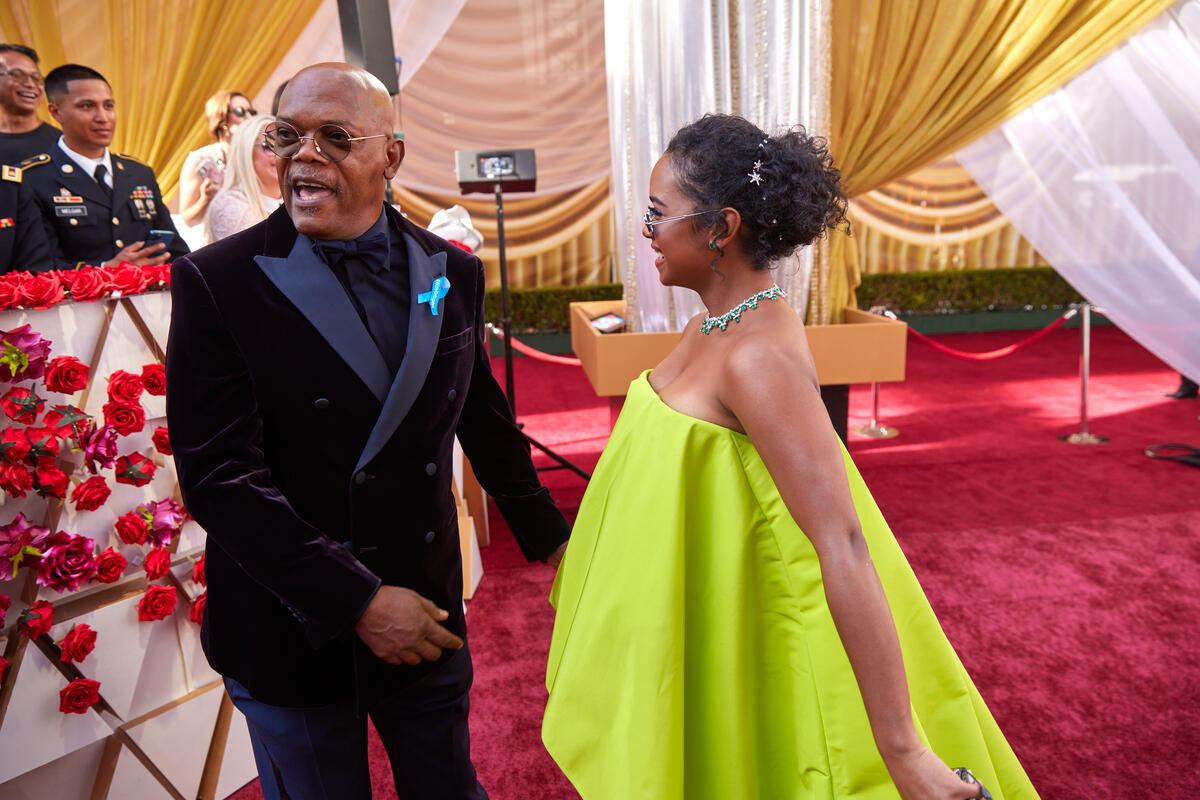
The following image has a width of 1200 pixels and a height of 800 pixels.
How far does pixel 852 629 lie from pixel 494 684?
6.44 feet

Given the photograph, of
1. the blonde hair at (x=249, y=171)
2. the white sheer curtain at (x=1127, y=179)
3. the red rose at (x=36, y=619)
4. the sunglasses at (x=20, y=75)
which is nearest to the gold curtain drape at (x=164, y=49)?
the sunglasses at (x=20, y=75)

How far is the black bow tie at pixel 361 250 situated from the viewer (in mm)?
1285

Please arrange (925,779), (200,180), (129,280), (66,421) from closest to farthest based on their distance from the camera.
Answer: (925,779) → (66,421) → (129,280) → (200,180)

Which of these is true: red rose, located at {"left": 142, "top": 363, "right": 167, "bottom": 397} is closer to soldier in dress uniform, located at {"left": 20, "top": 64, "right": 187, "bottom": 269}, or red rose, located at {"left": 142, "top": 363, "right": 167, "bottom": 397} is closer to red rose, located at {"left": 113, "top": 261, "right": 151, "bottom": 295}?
red rose, located at {"left": 113, "top": 261, "right": 151, "bottom": 295}

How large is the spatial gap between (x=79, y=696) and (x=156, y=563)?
330 mm

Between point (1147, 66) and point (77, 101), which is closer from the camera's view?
point (77, 101)

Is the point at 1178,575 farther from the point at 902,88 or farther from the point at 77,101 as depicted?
the point at 77,101

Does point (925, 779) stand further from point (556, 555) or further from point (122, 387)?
point (122, 387)

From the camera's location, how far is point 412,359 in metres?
1.27

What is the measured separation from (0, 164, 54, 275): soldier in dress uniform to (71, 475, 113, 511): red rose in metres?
1.71

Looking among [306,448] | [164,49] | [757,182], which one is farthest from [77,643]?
[164,49]

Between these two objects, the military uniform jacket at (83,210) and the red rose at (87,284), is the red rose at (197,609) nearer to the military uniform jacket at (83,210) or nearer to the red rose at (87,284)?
the red rose at (87,284)

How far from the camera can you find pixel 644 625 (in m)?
1.22

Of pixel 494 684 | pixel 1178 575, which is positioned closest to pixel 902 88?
pixel 1178 575
